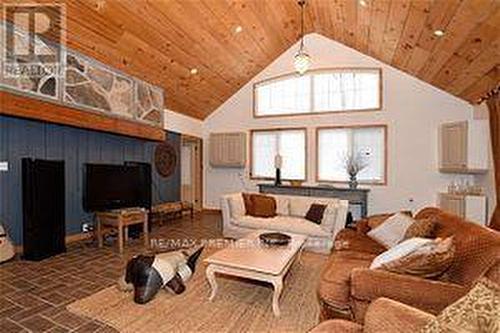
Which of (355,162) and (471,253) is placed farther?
(355,162)

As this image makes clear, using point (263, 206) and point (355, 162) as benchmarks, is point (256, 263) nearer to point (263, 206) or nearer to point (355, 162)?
point (263, 206)

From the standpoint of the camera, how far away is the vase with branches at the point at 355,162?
6744mm

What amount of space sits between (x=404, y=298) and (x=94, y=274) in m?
3.18

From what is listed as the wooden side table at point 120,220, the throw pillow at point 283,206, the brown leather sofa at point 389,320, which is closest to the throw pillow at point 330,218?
the throw pillow at point 283,206

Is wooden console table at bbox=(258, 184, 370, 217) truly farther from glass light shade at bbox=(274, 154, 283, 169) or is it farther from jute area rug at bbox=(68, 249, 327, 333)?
jute area rug at bbox=(68, 249, 327, 333)

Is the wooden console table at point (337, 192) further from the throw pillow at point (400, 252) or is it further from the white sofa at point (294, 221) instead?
the throw pillow at point (400, 252)

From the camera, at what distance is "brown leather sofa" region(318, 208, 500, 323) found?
187cm

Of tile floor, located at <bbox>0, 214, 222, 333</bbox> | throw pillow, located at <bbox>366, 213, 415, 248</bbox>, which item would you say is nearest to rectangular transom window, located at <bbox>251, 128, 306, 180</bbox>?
tile floor, located at <bbox>0, 214, 222, 333</bbox>

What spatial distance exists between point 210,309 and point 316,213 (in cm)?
255

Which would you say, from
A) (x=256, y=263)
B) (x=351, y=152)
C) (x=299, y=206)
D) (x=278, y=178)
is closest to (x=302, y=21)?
(x=351, y=152)

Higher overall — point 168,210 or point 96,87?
point 96,87

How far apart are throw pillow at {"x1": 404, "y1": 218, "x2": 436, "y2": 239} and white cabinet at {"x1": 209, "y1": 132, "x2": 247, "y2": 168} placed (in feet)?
17.0

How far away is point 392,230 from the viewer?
10.7 ft

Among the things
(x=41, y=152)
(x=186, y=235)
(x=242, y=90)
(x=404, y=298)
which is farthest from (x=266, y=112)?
(x=404, y=298)
